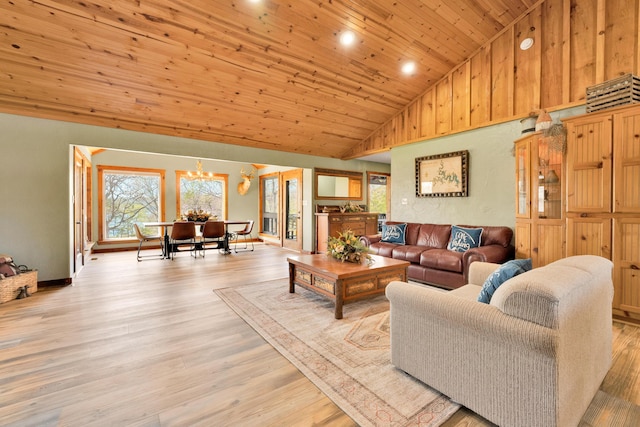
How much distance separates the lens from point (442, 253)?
3.96 meters

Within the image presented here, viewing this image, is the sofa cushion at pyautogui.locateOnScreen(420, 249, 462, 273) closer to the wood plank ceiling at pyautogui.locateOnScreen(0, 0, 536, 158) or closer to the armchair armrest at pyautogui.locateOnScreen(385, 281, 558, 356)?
the armchair armrest at pyautogui.locateOnScreen(385, 281, 558, 356)

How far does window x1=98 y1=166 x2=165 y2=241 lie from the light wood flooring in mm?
4283

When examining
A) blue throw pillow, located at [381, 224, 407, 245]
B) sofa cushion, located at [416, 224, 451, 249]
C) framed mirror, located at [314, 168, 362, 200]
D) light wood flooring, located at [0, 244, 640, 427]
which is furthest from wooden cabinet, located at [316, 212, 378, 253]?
light wood flooring, located at [0, 244, 640, 427]

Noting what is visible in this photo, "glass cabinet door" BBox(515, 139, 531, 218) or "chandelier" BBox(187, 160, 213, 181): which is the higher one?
"chandelier" BBox(187, 160, 213, 181)

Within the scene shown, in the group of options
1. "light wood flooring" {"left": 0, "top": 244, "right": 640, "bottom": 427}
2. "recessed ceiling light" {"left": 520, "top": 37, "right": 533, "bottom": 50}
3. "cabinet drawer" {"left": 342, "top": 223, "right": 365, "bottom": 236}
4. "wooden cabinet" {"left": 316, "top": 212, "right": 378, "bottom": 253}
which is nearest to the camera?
"light wood flooring" {"left": 0, "top": 244, "right": 640, "bottom": 427}

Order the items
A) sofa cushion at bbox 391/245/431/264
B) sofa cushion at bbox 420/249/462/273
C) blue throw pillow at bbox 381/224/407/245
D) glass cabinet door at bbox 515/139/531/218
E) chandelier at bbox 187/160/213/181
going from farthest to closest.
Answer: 1. chandelier at bbox 187/160/213/181
2. blue throw pillow at bbox 381/224/407/245
3. sofa cushion at bbox 391/245/431/264
4. sofa cushion at bbox 420/249/462/273
5. glass cabinet door at bbox 515/139/531/218

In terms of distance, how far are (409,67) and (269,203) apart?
5855 millimetres

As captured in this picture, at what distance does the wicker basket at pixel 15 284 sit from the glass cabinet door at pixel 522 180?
6.32 m

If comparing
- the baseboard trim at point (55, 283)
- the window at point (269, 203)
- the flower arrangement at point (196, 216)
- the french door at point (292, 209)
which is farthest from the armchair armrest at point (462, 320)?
the window at point (269, 203)

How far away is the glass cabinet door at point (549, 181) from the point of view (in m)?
3.29

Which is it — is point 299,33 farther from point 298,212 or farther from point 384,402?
point 298,212

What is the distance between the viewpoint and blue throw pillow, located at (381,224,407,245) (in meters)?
5.08

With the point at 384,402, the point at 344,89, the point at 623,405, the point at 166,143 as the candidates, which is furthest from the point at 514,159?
the point at 166,143

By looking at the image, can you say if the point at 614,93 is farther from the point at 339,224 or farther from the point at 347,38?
the point at 339,224
